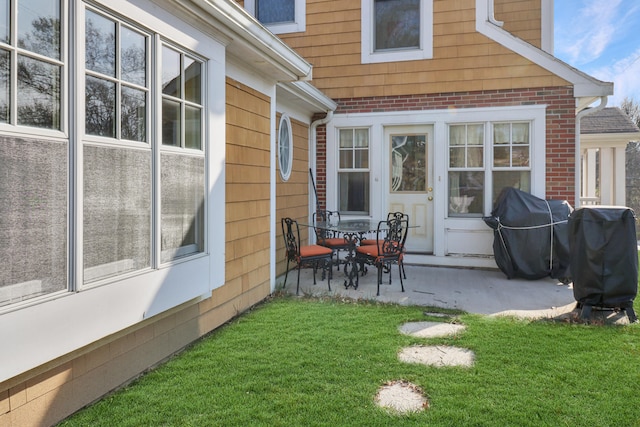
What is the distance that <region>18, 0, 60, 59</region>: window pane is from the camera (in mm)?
1931

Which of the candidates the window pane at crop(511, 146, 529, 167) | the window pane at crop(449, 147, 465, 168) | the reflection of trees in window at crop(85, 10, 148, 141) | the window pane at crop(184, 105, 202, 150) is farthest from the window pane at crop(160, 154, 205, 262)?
the window pane at crop(511, 146, 529, 167)

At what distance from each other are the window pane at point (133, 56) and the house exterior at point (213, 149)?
10mm

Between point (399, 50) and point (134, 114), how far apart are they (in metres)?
5.31

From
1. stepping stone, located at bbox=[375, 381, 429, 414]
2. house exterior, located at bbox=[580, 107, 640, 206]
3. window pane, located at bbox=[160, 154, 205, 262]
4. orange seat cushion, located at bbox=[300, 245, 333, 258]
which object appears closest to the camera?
stepping stone, located at bbox=[375, 381, 429, 414]

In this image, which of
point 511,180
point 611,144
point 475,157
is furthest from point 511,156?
point 611,144

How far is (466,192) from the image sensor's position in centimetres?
680

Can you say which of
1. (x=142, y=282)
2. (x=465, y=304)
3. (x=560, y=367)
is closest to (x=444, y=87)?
(x=465, y=304)

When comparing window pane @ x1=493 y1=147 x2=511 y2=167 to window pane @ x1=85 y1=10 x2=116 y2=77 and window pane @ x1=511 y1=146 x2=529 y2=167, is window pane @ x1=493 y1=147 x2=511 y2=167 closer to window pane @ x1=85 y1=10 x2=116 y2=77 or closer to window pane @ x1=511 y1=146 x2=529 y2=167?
window pane @ x1=511 y1=146 x2=529 y2=167

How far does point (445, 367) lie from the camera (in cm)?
300

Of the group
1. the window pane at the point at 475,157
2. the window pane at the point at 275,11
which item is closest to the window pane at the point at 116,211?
the window pane at the point at 475,157

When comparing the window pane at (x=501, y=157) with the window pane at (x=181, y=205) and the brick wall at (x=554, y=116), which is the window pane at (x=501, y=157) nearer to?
the brick wall at (x=554, y=116)

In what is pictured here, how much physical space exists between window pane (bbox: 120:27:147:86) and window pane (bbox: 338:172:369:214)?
4844mm

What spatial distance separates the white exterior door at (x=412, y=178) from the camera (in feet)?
22.9

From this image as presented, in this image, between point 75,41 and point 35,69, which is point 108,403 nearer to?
point 35,69
